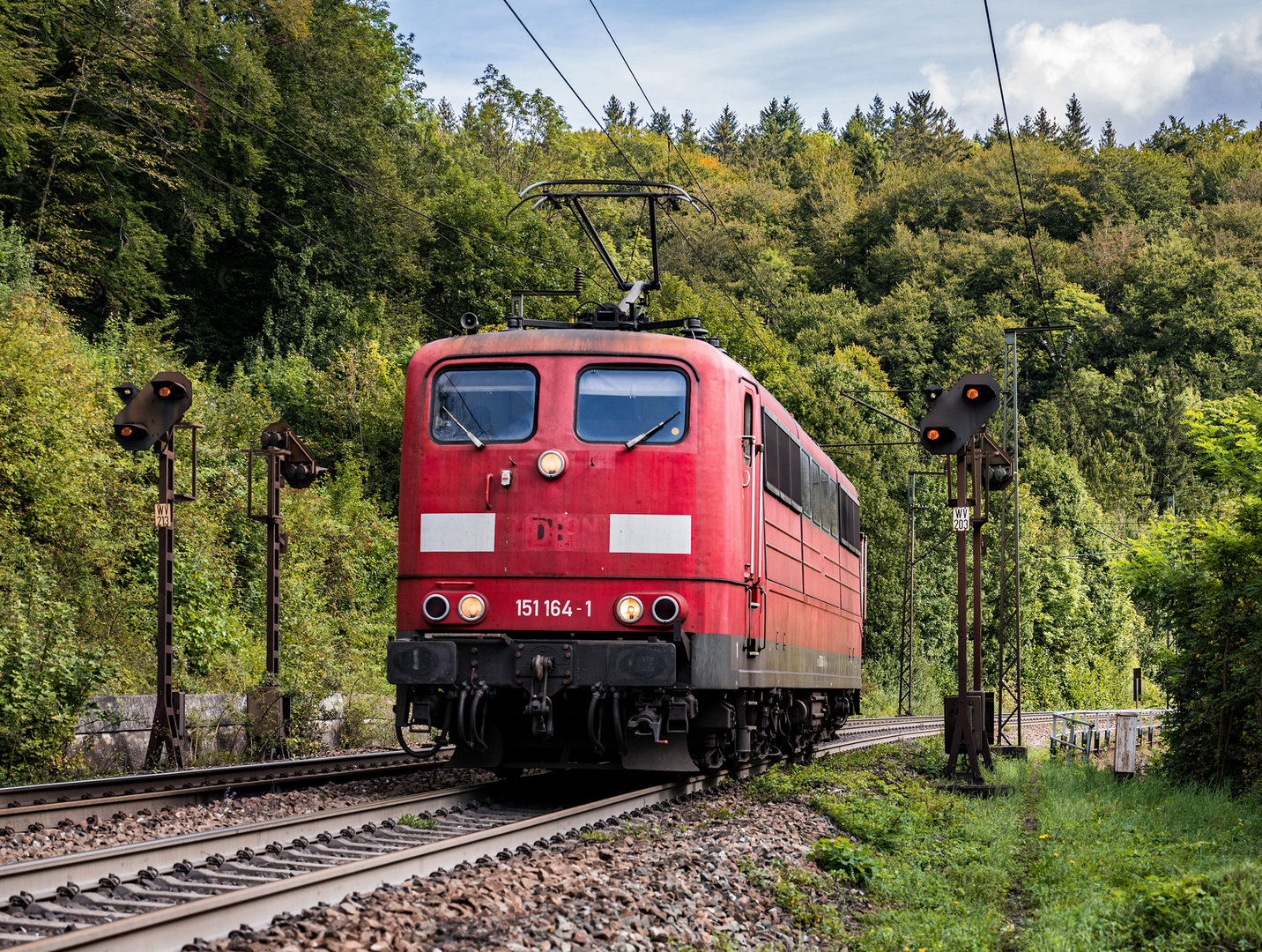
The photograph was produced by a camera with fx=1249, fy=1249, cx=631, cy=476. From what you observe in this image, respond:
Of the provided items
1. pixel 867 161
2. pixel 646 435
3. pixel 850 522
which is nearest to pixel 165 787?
pixel 646 435

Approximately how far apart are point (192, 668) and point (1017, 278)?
2426 inches

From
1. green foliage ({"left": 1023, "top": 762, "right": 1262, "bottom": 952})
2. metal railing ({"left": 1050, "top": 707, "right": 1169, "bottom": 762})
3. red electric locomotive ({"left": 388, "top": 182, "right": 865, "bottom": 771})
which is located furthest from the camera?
metal railing ({"left": 1050, "top": 707, "right": 1169, "bottom": 762})

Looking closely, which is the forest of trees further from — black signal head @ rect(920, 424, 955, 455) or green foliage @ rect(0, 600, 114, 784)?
black signal head @ rect(920, 424, 955, 455)

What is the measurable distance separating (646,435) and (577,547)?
1084 mm

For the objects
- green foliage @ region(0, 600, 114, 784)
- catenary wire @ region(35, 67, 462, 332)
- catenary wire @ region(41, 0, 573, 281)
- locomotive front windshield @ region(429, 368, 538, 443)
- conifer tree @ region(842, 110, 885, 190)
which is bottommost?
green foliage @ region(0, 600, 114, 784)

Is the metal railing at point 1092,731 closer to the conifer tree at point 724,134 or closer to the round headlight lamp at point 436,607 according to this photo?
the round headlight lamp at point 436,607

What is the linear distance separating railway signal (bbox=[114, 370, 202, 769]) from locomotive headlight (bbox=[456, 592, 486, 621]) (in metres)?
4.16

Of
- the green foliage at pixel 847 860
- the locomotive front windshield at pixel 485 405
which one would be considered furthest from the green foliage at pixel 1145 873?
the locomotive front windshield at pixel 485 405

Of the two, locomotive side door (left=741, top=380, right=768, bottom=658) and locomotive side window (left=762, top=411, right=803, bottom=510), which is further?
locomotive side window (left=762, top=411, right=803, bottom=510)

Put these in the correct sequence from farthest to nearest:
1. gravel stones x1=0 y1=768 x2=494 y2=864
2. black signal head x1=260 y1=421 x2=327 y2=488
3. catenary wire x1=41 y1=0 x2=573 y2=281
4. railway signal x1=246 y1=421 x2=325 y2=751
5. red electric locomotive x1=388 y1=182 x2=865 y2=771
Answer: catenary wire x1=41 y1=0 x2=573 y2=281 → black signal head x1=260 y1=421 x2=327 y2=488 → railway signal x1=246 y1=421 x2=325 y2=751 → red electric locomotive x1=388 y1=182 x2=865 y2=771 → gravel stones x1=0 y1=768 x2=494 y2=864

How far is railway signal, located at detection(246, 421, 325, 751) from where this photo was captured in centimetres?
1430

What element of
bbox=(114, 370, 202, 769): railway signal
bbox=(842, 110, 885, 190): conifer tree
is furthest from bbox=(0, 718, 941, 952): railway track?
bbox=(842, 110, 885, 190): conifer tree

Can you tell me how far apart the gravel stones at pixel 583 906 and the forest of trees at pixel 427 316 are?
653 cm

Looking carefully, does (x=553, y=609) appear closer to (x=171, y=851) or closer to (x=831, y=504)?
(x=171, y=851)
